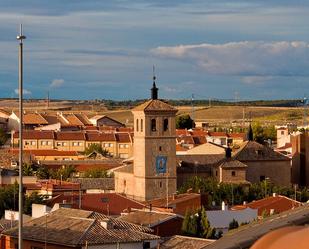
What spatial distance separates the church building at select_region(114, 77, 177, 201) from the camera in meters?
66.4

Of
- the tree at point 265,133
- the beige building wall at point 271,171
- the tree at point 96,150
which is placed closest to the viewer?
the beige building wall at point 271,171

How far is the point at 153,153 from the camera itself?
68.1 meters

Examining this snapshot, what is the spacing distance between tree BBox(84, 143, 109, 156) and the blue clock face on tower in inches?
1363

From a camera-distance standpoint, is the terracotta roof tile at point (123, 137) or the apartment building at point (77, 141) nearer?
the terracotta roof tile at point (123, 137)

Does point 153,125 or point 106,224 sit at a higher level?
point 153,125

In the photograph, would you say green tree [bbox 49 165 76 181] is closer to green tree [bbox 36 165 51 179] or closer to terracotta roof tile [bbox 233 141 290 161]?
green tree [bbox 36 165 51 179]

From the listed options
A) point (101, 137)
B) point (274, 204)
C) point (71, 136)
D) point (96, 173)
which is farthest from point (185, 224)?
point (71, 136)

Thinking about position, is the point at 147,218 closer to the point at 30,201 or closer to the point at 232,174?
the point at 30,201

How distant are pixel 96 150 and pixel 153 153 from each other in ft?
117

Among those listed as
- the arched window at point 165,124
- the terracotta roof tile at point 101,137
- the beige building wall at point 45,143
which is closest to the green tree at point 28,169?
the arched window at point 165,124

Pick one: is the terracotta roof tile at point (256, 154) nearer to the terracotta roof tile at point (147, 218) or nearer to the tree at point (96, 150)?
the terracotta roof tile at point (147, 218)

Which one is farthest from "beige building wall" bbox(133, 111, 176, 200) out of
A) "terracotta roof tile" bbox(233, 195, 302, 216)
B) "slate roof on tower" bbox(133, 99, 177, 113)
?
"terracotta roof tile" bbox(233, 195, 302, 216)

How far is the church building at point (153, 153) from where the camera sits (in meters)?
66.4

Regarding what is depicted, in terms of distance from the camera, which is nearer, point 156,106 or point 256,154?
point 156,106
